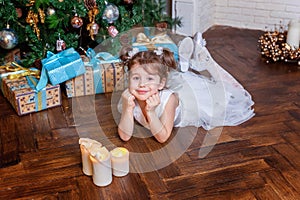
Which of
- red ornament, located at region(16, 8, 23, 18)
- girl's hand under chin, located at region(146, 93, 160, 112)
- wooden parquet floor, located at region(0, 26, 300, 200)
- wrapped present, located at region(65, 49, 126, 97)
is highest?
red ornament, located at region(16, 8, 23, 18)

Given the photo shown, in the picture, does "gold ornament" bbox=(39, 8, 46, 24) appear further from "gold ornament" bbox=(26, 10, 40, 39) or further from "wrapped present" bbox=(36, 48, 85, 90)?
"wrapped present" bbox=(36, 48, 85, 90)

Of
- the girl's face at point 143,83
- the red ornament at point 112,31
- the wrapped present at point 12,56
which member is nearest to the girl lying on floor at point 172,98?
the girl's face at point 143,83

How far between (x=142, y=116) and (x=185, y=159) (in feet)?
0.89

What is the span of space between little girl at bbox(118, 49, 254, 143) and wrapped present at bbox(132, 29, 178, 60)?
0.24 m

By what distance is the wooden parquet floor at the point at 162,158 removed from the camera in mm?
1481

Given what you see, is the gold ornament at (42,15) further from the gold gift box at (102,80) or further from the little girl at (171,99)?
the little girl at (171,99)

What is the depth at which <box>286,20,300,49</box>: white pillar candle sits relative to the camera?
253cm

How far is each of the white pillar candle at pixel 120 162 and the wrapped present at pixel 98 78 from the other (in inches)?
24.8

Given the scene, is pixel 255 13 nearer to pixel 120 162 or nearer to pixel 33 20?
pixel 33 20

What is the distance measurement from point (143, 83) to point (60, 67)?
1.71 ft

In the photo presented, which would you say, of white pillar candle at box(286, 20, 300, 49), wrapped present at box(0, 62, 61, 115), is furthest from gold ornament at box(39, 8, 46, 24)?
white pillar candle at box(286, 20, 300, 49)

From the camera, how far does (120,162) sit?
1.52 m

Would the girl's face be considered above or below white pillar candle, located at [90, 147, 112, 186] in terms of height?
above

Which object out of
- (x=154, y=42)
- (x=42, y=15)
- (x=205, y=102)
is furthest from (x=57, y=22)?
(x=205, y=102)
